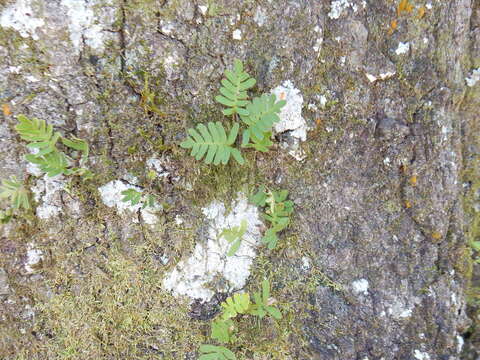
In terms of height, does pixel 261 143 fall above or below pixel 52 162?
above

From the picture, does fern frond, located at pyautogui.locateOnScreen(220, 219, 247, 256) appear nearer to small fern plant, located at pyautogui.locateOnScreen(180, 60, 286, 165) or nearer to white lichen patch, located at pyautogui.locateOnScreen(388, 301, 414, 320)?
small fern plant, located at pyautogui.locateOnScreen(180, 60, 286, 165)

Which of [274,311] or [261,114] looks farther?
[274,311]

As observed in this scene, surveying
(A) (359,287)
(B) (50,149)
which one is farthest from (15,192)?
(A) (359,287)

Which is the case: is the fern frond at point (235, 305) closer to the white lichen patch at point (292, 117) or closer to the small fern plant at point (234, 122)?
the small fern plant at point (234, 122)

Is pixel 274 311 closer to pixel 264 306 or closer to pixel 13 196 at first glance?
pixel 264 306

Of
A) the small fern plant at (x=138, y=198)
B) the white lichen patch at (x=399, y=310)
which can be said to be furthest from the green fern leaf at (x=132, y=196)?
the white lichen patch at (x=399, y=310)

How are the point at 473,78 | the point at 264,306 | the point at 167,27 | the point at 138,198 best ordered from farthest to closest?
the point at 473,78
the point at 264,306
the point at 138,198
the point at 167,27

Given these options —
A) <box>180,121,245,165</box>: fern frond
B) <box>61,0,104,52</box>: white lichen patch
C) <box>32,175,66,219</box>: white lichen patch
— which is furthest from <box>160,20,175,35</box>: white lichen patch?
<box>32,175,66,219</box>: white lichen patch
